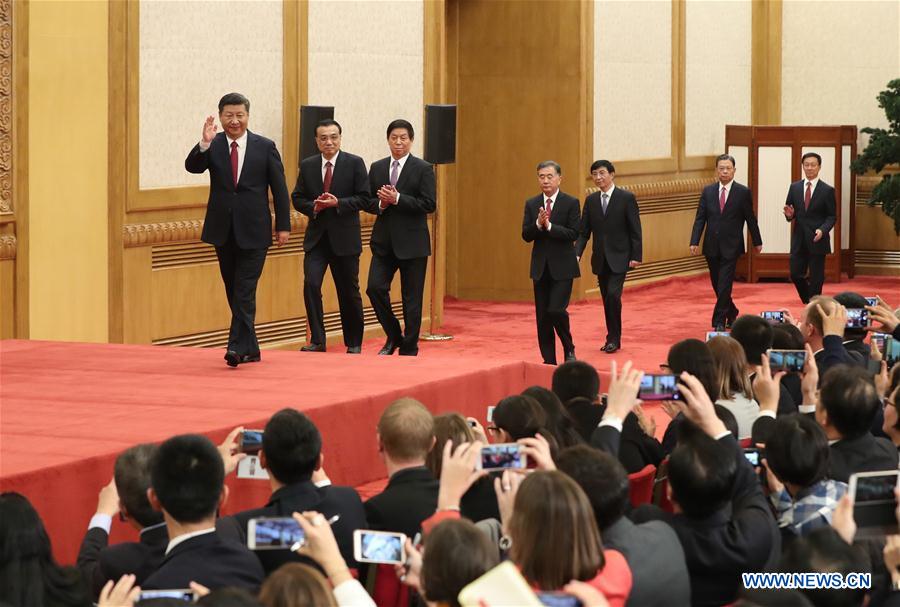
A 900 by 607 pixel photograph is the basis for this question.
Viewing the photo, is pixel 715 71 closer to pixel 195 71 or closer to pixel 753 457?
pixel 195 71

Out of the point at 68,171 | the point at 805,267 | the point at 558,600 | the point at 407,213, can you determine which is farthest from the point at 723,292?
the point at 558,600

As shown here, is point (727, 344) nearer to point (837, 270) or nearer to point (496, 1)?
point (496, 1)

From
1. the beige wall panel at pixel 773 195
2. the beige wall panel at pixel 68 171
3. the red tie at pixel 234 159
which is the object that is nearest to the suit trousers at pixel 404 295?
the beige wall panel at pixel 68 171

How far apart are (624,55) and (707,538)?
11618 mm

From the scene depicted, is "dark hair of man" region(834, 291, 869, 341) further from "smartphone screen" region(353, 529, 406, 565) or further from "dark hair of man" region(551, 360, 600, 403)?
"smartphone screen" region(353, 529, 406, 565)

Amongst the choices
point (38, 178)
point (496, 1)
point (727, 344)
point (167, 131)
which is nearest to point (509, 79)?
point (496, 1)

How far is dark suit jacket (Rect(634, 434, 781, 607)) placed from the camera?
352 cm

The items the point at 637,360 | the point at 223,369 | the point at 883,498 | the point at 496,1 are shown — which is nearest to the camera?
the point at 883,498

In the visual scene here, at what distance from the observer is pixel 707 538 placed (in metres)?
3.53

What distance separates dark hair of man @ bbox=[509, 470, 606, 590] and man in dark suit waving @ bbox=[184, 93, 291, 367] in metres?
4.32

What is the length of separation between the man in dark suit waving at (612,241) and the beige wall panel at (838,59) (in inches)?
259

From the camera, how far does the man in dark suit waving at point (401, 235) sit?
9.26 metres

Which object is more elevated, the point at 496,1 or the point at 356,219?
Result: the point at 496,1

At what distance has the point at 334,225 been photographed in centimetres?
900
